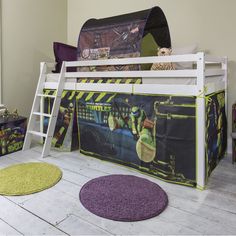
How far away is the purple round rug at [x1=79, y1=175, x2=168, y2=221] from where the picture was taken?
1491mm

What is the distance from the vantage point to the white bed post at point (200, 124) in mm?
1740

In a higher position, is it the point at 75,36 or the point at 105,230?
the point at 75,36

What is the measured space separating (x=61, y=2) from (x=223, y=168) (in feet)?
10.9

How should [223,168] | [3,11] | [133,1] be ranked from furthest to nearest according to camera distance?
1. [133,1]
2. [3,11]
3. [223,168]

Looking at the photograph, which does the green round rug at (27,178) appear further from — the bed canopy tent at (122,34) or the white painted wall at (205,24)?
the white painted wall at (205,24)

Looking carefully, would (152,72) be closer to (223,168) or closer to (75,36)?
(223,168)

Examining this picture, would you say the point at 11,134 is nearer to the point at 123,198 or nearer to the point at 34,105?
the point at 34,105

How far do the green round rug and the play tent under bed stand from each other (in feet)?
1.69

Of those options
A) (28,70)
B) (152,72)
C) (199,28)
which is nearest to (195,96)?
(152,72)

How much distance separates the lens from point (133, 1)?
3.19 meters

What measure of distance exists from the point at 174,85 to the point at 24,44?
227 cm

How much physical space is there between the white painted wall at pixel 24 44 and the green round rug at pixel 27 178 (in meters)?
1.22

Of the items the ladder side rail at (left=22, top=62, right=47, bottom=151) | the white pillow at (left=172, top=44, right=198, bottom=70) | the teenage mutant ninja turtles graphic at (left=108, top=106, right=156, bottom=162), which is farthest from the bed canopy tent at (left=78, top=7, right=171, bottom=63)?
the teenage mutant ninja turtles graphic at (left=108, top=106, right=156, bottom=162)

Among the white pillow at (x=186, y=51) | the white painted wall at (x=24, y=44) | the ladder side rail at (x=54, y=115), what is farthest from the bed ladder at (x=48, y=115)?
the white pillow at (x=186, y=51)
